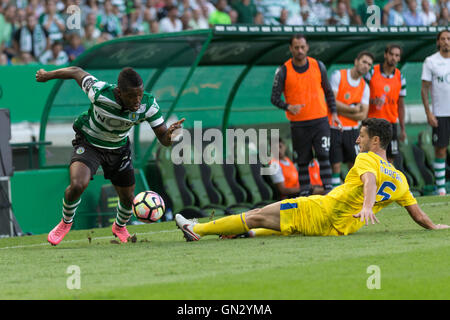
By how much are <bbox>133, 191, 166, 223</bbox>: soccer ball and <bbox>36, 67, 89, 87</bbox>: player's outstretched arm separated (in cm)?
136

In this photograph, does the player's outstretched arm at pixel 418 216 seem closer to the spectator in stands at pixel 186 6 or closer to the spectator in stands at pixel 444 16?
the spectator in stands at pixel 186 6

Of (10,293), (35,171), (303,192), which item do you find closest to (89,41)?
(35,171)

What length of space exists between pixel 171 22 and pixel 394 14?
514 cm

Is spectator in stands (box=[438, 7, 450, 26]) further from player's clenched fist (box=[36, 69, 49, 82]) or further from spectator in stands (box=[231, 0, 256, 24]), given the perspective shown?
player's clenched fist (box=[36, 69, 49, 82])

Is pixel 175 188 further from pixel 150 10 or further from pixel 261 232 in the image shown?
pixel 261 232

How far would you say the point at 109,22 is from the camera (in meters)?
17.1

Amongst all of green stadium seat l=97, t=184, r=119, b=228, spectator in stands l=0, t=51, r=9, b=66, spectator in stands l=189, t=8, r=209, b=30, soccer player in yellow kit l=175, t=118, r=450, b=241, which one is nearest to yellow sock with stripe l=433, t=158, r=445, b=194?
green stadium seat l=97, t=184, r=119, b=228

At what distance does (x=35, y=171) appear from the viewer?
1302 centimetres

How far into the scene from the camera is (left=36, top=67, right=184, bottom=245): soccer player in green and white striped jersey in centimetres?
877

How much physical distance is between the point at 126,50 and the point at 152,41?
1.46 feet

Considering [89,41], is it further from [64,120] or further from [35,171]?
[35,171]

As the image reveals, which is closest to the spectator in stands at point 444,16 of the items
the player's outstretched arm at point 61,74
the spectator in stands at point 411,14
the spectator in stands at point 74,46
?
the spectator in stands at point 411,14
